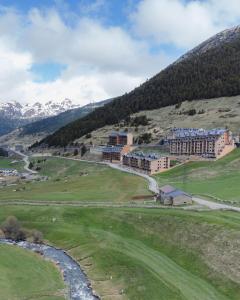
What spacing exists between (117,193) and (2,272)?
2461 inches

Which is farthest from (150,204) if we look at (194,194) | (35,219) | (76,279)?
(76,279)

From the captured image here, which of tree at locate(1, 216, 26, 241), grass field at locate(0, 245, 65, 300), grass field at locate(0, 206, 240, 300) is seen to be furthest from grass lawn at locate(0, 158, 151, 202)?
grass field at locate(0, 245, 65, 300)

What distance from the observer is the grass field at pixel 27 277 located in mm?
66875

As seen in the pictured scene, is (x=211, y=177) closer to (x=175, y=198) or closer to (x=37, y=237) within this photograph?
(x=175, y=198)

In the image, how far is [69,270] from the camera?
80250 mm

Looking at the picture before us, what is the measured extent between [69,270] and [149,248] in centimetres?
1536

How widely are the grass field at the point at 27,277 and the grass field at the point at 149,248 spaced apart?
6.18 m

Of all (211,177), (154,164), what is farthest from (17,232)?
(154,164)

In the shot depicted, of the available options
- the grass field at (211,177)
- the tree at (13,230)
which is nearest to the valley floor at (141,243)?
the grass field at (211,177)

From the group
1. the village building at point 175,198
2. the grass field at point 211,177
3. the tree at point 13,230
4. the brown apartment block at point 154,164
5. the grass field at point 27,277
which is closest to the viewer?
the grass field at point 27,277

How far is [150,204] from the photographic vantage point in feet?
377

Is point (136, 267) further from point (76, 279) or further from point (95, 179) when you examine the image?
point (95, 179)

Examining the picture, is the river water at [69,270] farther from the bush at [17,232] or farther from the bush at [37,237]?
the bush at [17,232]

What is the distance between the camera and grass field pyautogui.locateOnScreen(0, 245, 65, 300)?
66.9m
